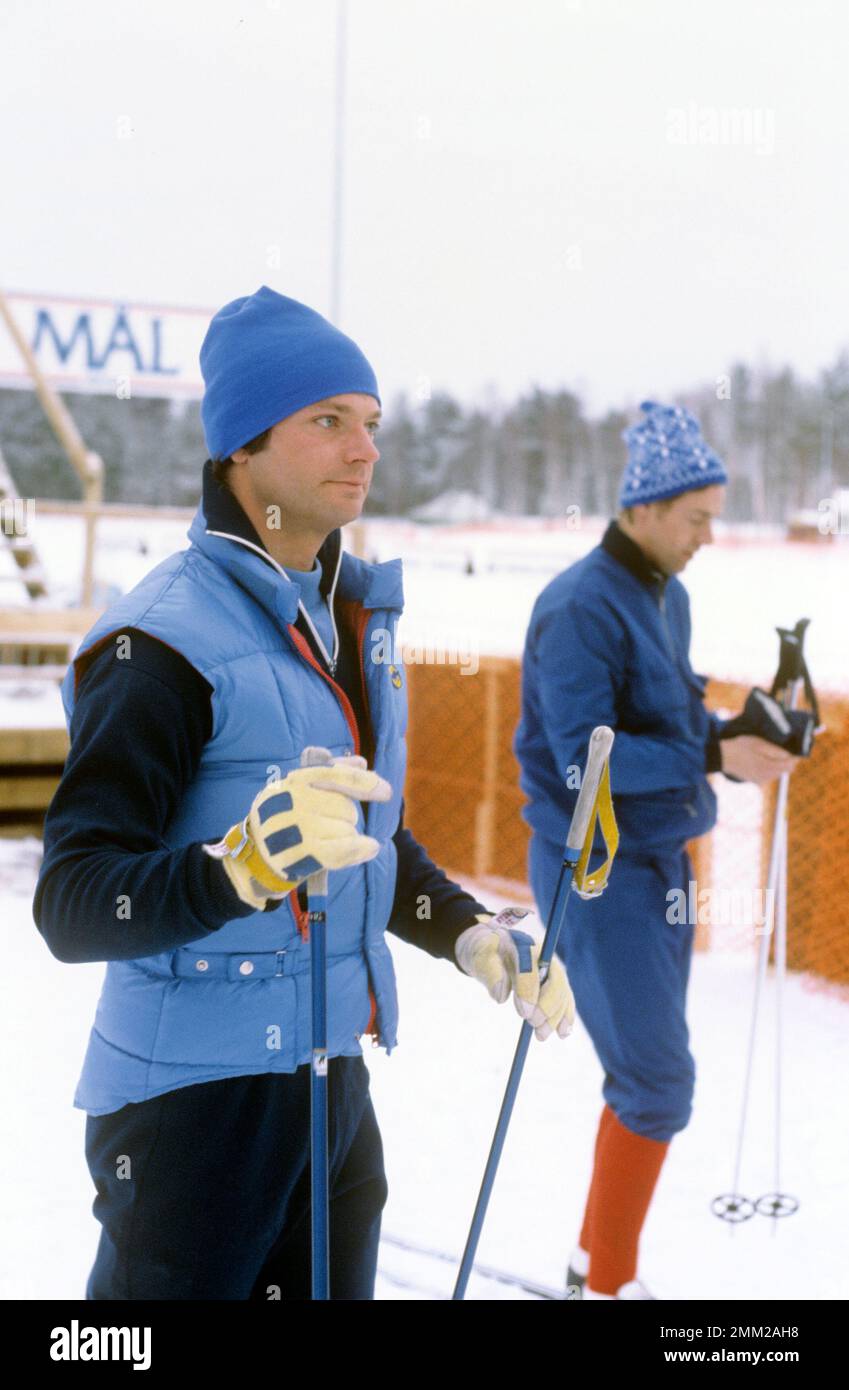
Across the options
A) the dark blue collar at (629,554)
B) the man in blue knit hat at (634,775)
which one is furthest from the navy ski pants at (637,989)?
the dark blue collar at (629,554)

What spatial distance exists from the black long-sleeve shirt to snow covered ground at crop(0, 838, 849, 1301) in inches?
59.8

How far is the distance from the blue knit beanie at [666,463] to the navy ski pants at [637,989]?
597mm

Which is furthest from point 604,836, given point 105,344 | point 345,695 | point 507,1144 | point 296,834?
point 105,344

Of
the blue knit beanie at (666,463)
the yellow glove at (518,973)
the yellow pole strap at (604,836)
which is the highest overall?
the blue knit beanie at (666,463)

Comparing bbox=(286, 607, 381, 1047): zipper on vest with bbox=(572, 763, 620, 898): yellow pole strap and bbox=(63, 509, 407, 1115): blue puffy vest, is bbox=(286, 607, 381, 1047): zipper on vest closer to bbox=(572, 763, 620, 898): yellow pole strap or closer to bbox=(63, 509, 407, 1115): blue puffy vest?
bbox=(63, 509, 407, 1115): blue puffy vest

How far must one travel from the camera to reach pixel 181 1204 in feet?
3.75

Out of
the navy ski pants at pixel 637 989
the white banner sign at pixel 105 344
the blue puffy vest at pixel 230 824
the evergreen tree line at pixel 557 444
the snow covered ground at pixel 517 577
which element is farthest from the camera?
the evergreen tree line at pixel 557 444

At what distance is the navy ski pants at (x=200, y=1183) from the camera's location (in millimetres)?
1146

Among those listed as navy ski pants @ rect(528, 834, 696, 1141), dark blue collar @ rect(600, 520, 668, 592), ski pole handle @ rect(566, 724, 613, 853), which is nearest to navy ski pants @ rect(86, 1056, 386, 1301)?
ski pole handle @ rect(566, 724, 613, 853)

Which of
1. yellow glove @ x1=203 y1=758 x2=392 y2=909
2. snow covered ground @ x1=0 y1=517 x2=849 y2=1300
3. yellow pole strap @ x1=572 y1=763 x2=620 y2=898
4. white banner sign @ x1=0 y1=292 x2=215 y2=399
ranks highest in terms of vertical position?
white banner sign @ x1=0 y1=292 x2=215 y2=399

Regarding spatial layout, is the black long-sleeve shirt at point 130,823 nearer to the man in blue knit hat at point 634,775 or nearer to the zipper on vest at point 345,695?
the zipper on vest at point 345,695

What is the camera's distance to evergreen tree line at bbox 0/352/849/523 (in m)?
10.3

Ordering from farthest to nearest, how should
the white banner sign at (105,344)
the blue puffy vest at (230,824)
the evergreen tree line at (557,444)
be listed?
the evergreen tree line at (557,444) → the white banner sign at (105,344) → the blue puffy vest at (230,824)
